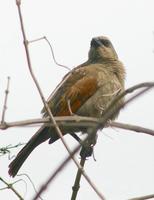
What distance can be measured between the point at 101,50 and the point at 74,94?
1394mm

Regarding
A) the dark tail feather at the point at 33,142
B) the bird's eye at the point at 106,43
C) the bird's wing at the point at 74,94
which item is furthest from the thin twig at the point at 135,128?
the bird's eye at the point at 106,43

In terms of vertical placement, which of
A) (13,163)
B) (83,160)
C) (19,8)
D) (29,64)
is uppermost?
(19,8)

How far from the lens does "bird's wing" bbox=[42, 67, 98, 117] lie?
6.90 meters

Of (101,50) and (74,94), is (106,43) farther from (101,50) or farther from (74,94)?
(74,94)

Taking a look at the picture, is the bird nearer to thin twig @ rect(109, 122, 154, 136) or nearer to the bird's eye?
the bird's eye

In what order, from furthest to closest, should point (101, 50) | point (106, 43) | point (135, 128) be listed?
point (106, 43)
point (101, 50)
point (135, 128)

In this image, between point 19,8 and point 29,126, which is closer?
point 29,126

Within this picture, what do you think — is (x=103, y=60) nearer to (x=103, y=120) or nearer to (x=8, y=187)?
(x=8, y=187)

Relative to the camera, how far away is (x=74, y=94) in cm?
706

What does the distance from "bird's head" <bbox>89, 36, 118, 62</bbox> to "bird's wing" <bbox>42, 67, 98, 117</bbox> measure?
885 millimetres

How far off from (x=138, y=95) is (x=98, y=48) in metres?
6.12

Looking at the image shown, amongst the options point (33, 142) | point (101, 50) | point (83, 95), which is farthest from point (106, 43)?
point (33, 142)

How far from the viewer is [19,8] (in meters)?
2.90

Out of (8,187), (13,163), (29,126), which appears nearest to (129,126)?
(29,126)
